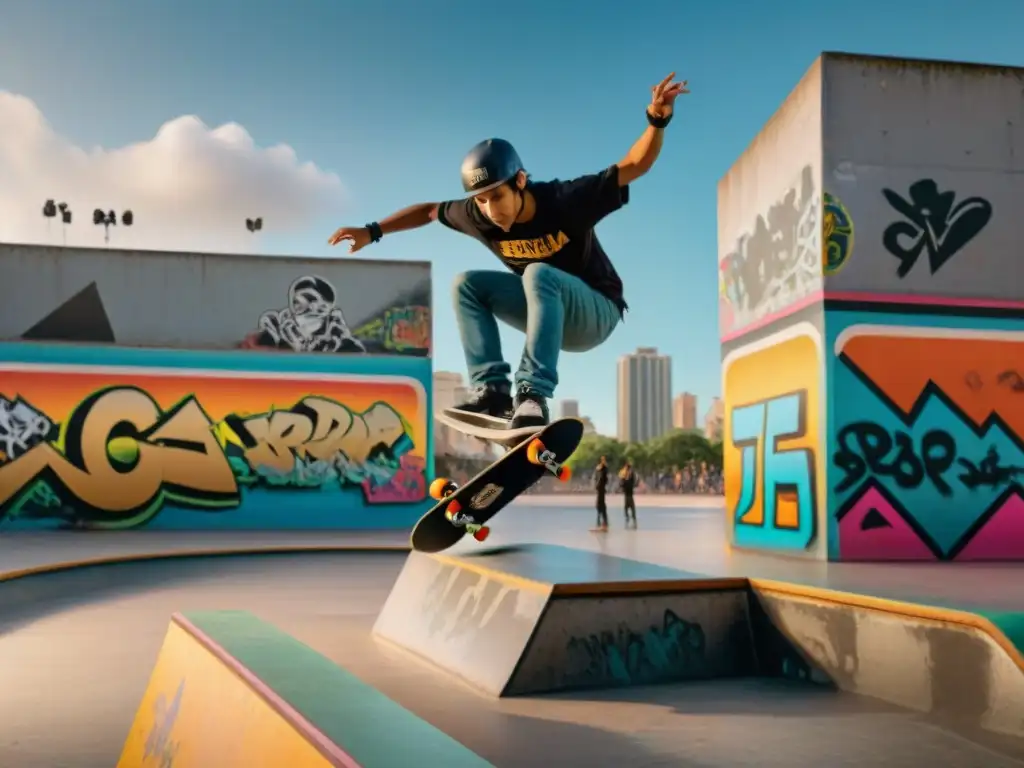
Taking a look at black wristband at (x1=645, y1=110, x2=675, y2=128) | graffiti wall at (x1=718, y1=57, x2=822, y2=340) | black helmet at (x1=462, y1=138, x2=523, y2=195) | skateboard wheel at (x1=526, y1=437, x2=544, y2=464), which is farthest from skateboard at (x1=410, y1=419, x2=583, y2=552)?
graffiti wall at (x1=718, y1=57, x2=822, y2=340)

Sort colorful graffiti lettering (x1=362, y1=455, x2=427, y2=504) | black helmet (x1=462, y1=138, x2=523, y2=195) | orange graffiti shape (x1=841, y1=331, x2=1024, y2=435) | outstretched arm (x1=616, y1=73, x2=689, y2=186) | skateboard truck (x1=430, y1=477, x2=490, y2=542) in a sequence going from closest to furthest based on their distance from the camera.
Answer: outstretched arm (x1=616, y1=73, x2=689, y2=186)
black helmet (x1=462, y1=138, x2=523, y2=195)
skateboard truck (x1=430, y1=477, x2=490, y2=542)
orange graffiti shape (x1=841, y1=331, x2=1024, y2=435)
colorful graffiti lettering (x1=362, y1=455, x2=427, y2=504)

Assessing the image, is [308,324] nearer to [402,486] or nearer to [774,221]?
[402,486]

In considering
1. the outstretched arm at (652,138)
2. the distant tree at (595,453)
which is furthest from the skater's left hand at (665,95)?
the distant tree at (595,453)

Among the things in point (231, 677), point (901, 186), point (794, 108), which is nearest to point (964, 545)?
point (901, 186)

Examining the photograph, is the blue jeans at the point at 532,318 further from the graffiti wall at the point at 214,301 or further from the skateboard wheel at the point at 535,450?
the graffiti wall at the point at 214,301

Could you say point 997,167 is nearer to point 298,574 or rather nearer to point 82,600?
point 298,574

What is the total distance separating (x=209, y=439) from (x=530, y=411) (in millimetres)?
17426

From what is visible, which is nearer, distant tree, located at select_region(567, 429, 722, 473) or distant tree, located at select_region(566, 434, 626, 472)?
distant tree, located at select_region(567, 429, 722, 473)

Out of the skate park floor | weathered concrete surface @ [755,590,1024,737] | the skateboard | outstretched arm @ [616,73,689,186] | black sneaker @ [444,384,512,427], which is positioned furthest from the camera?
black sneaker @ [444,384,512,427]

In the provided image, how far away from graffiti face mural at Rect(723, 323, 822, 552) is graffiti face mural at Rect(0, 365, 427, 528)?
10.00 metres

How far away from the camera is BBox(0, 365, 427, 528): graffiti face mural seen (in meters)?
20.7

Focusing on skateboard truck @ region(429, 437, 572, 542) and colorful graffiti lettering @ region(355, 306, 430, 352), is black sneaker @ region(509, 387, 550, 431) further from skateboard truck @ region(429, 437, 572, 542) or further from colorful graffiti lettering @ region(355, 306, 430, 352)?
colorful graffiti lettering @ region(355, 306, 430, 352)

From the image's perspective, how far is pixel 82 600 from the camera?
10.4 metres

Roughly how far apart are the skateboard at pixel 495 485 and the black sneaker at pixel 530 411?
0.29 feet
